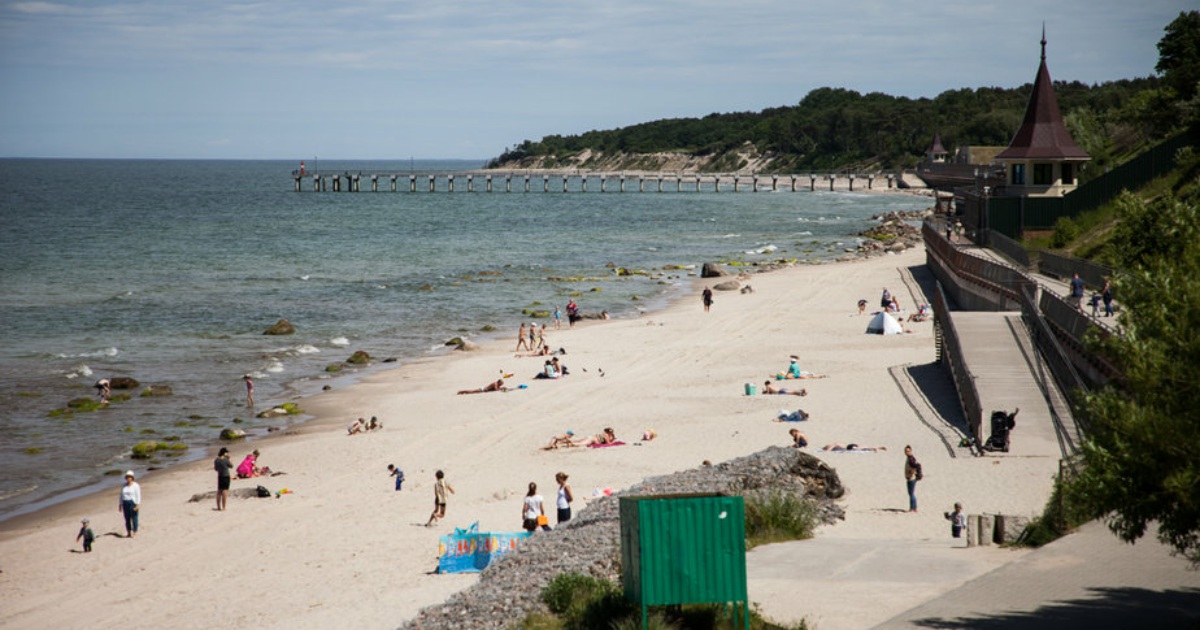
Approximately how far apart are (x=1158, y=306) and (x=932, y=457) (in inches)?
441

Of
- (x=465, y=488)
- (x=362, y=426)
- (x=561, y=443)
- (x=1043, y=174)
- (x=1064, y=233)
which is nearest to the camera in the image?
(x=465, y=488)

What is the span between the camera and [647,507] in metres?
10.1

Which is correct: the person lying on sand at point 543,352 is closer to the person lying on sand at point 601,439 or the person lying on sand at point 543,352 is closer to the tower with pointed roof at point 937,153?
the person lying on sand at point 601,439

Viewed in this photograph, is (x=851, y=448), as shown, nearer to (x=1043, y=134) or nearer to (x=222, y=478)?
(x=222, y=478)

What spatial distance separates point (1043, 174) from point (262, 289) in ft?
119

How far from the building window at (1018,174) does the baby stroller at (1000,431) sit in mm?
29519

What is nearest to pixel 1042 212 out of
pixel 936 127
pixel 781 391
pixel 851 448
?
pixel 781 391

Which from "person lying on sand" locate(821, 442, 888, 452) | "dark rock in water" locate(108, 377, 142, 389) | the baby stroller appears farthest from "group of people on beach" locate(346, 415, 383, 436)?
the baby stroller

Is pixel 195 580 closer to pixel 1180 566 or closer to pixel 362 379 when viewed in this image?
pixel 1180 566

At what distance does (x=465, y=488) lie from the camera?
833 inches

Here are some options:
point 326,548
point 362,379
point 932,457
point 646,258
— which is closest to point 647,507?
point 326,548

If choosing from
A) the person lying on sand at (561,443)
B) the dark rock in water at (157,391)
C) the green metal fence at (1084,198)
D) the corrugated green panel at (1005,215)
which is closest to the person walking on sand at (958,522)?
the person lying on sand at (561,443)

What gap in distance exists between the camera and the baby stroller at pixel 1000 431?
1947cm

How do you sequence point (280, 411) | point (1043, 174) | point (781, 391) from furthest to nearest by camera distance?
point (1043, 174) < point (280, 411) < point (781, 391)
